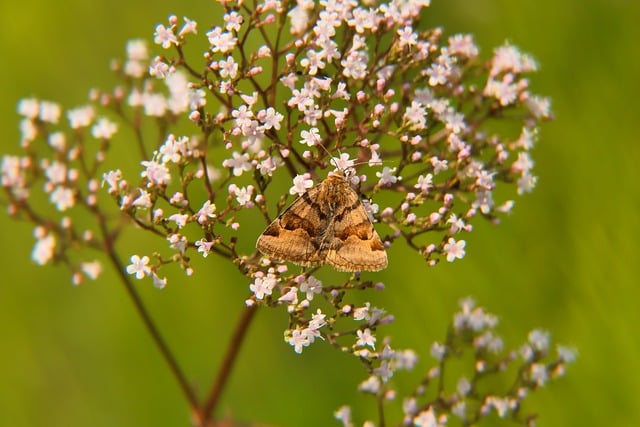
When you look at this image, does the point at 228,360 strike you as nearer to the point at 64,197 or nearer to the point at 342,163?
the point at 342,163

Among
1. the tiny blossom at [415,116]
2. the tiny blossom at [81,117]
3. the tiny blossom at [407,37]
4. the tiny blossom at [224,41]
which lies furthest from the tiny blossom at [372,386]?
the tiny blossom at [81,117]

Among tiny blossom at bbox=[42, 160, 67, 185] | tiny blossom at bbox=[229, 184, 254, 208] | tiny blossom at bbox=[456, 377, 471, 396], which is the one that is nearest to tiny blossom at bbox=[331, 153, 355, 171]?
tiny blossom at bbox=[229, 184, 254, 208]

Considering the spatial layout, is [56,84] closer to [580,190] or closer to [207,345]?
[207,345]

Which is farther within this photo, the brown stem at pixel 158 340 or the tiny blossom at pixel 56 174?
the tiny blossom at pixel 56 174

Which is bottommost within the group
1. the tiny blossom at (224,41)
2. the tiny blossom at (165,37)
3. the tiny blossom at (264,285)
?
the tiny blossom at (264,285)

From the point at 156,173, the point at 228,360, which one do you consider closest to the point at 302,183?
the point at 156,173

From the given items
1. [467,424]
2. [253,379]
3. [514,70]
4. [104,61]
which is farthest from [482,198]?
[104,61]

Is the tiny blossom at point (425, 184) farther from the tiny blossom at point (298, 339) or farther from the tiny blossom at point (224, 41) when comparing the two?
the tiny blossom at point (224, 41)

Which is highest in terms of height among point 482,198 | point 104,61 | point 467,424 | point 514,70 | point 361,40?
point 104,61
